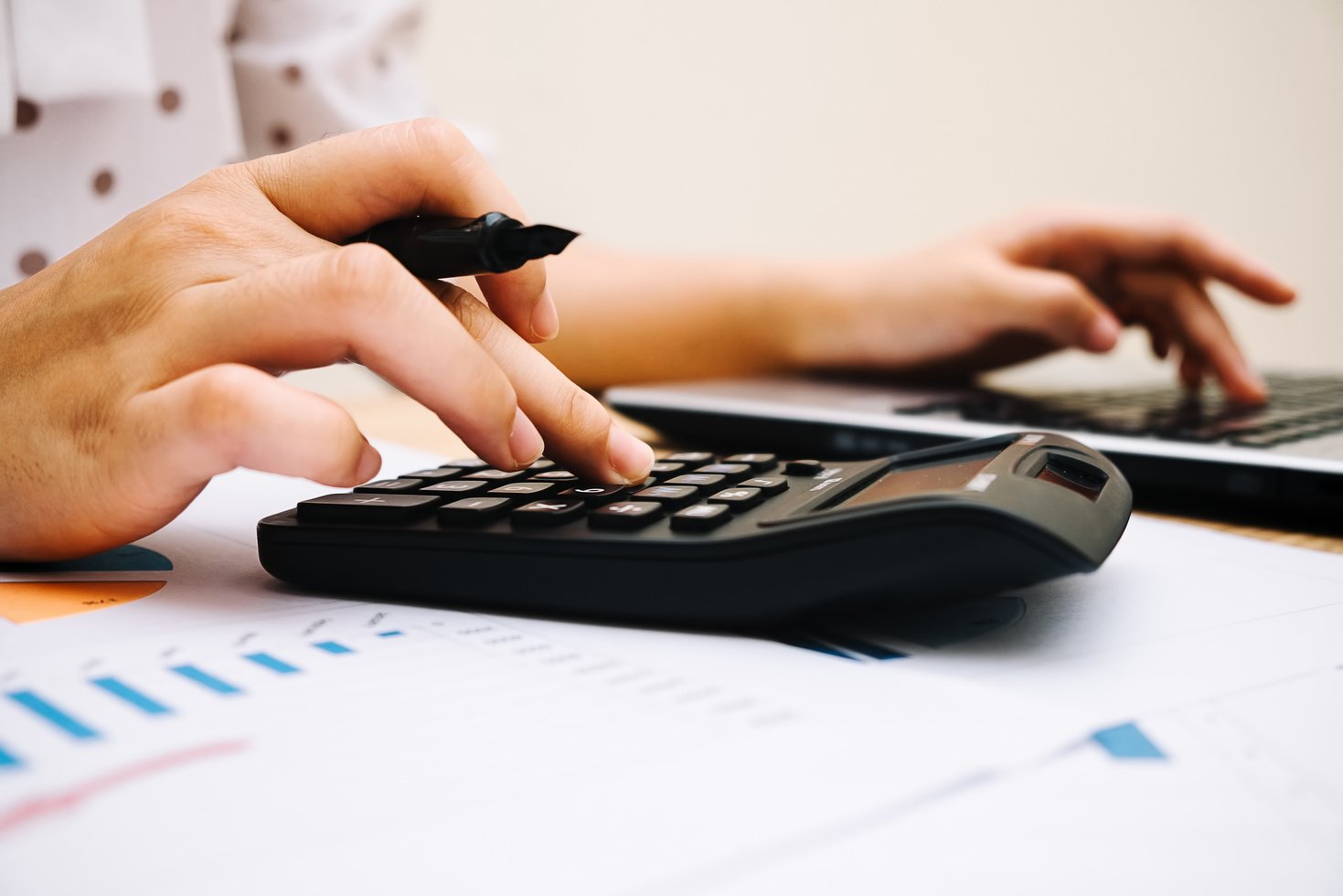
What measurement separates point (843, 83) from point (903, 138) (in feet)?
A: 0.39

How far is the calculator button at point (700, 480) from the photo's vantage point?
0.32 m

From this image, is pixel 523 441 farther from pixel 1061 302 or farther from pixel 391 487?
pixel 1061 302

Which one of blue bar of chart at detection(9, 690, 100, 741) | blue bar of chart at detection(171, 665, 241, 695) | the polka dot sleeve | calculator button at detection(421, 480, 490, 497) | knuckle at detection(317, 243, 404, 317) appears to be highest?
the polka dot sleeve

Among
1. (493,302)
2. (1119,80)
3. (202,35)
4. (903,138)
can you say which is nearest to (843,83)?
(903,138)

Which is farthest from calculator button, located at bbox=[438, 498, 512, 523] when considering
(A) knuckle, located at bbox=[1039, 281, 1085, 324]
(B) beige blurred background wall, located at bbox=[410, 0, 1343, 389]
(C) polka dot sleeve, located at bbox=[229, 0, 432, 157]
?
(B) beige blurred background wall, located at bbox=[410, 0, 1343, 389]

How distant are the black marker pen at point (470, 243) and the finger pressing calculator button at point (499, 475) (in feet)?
0.23

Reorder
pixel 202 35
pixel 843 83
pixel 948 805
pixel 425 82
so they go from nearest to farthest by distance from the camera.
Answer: pixel 948 805 → pixel 202 35 → pixel 425 82 → pixel 843 83

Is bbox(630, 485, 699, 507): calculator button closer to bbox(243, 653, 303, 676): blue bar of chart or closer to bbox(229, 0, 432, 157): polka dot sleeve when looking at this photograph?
bbox(243, 653, 303, 676): blue bar of chart

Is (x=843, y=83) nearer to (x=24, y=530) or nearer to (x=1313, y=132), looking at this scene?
(x=1313, y=132)

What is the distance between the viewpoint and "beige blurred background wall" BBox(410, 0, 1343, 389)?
132cm

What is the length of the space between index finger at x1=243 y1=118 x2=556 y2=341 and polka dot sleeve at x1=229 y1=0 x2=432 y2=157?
0.53 m

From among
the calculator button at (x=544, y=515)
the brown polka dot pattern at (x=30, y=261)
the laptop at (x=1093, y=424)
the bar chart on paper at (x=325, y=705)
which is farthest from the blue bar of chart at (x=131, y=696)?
the brown polka dot pattern at (x=30, y=261)

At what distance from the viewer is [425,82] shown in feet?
3.84

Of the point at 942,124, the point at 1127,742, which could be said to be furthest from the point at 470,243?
the point at 942,124
